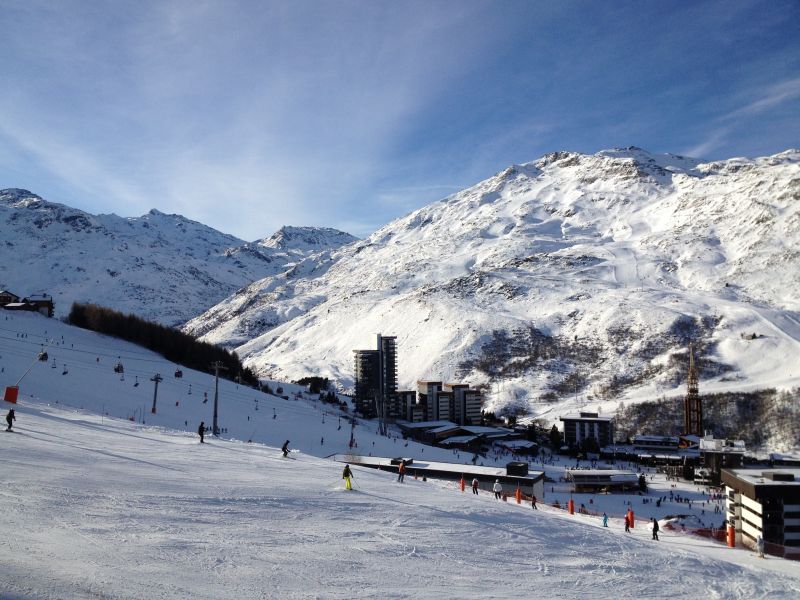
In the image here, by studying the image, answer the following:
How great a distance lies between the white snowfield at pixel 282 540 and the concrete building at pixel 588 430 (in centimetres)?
7134

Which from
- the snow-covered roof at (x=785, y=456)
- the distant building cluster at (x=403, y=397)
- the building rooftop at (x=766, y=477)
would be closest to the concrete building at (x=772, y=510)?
the building rooftop at (x=766, y=477)

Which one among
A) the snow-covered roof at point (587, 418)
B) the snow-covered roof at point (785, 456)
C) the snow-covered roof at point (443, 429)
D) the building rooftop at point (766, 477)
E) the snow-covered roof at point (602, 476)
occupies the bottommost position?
the snow-covered roof at point (602, 476)

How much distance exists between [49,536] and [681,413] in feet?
343

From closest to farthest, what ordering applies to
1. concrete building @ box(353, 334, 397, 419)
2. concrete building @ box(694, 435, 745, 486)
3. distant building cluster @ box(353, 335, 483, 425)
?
concrete building @ box(694, 435, 745, 486) < distant building cluster @ box(353, 335, 483, 425) < concrete building @ box(353, 334, 397, 419)

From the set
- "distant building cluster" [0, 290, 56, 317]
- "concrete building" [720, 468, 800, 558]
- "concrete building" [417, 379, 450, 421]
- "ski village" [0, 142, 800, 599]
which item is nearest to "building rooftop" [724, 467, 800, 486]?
"concrete building" [720, 468, 800, 558]

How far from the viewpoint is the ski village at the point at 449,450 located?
40.7 ft

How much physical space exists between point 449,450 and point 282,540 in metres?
54.8

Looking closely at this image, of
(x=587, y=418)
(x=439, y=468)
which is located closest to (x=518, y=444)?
(x=587, y=418)

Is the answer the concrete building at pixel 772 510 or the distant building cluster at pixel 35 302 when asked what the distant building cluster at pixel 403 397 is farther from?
the concrete building at pixel 772 510

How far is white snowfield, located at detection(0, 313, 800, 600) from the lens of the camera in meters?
10.5

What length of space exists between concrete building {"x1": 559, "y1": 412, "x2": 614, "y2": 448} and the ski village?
47 centimetres

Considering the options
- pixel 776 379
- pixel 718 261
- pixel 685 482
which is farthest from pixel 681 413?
pixel 718 261

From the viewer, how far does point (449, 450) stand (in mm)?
66250

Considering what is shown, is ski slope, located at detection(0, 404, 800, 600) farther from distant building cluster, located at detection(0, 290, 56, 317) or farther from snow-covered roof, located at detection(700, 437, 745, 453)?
distant building cluster, located at detection(0, 290, 56, 317)
